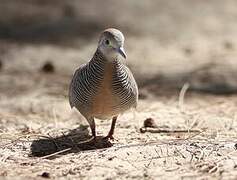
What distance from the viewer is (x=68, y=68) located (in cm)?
752

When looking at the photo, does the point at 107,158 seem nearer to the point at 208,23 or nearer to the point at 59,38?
the point at 59,38

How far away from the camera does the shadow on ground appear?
4.21 metres

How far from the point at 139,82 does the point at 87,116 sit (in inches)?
98.9

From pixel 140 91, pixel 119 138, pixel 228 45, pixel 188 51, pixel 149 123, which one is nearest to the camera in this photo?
pixel 119 138

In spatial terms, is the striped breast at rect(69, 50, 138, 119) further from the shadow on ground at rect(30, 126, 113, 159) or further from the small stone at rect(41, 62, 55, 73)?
the small stone at rect(41, 62, 55, 73)

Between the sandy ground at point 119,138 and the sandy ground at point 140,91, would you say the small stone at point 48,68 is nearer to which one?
the sandy ground at point 140,91

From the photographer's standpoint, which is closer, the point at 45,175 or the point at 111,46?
the point at 45,175

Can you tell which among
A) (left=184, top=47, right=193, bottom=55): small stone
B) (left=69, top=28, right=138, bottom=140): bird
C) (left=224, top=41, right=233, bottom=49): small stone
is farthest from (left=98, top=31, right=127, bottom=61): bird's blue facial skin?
(left=224, top=41, right=233, bottom=49): small stone

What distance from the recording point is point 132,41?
8.99 metres

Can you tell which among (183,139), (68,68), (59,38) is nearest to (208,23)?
(59,38)

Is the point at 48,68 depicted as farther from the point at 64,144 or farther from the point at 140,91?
the point at 64,144

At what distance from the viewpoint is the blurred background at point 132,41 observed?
684cm

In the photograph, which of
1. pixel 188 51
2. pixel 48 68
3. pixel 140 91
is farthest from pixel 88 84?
pixel 188 51

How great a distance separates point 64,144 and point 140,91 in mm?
2096
